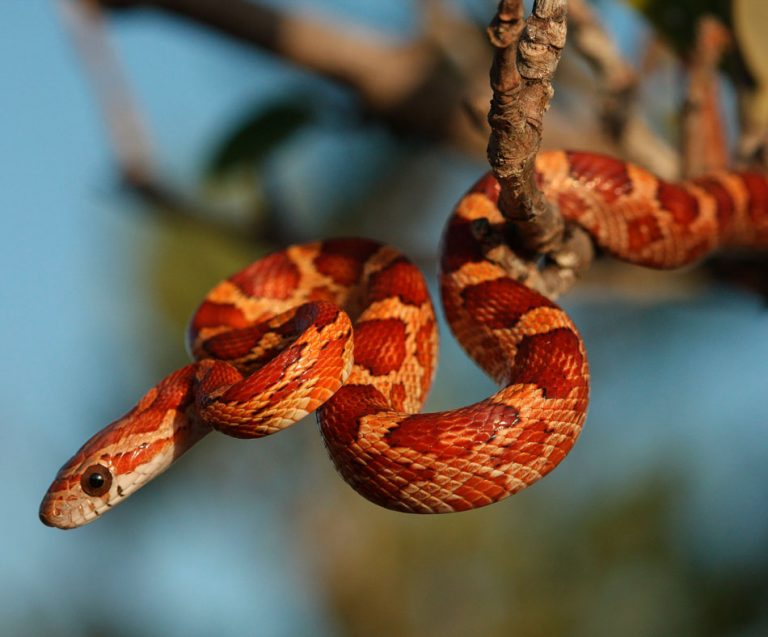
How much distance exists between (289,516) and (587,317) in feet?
13.0

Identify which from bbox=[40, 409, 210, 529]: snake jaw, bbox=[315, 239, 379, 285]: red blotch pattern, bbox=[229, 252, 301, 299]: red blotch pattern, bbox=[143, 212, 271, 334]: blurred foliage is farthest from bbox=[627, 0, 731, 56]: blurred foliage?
bbox=[143, 212, 271, 334]: blurred foliage

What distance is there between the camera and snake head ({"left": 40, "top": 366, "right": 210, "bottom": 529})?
4965 mm

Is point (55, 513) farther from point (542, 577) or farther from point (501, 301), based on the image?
point (542, 577)

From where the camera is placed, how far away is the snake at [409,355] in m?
4.26

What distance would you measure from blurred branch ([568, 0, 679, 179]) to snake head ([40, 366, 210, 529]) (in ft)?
10.8

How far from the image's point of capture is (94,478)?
16.3 ft

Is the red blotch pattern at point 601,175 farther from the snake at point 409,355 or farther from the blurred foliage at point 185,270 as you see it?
the blurred foliage at point 185,270

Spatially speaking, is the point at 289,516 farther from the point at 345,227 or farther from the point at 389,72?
the point at 389,72

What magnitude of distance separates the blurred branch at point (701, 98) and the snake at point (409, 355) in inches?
12.8

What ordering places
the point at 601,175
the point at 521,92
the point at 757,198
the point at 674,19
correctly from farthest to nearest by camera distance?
the point at 674,19 → the point at 757,198 → the point at 601,175 → the point at 521,92

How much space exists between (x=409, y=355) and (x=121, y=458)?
158 cm

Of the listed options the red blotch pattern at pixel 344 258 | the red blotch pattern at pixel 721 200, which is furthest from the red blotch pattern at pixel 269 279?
the red blotch pattern at pixel 721 200

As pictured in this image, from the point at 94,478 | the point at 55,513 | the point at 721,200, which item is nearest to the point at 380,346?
the point at 94,478

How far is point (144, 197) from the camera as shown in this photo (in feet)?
26.8
